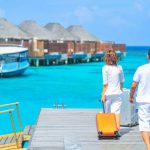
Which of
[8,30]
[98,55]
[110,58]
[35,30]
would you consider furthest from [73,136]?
[35,30]

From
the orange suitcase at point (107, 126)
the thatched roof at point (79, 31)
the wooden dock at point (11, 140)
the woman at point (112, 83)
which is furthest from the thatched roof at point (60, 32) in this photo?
the orange suitcase at point (107, 126)

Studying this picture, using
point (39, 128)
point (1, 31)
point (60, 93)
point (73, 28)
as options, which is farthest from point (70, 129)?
point (73, 28)

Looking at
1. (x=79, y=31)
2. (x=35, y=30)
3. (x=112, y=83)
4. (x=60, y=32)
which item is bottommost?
(x=79, y=31)

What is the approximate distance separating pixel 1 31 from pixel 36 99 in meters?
67.0

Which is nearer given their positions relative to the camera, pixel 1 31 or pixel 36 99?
pixel 36 99

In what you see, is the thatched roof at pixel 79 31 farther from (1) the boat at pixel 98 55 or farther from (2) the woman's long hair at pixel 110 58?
(2) the woman's long hair at pixel 110 58

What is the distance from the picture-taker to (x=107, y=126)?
814 cm

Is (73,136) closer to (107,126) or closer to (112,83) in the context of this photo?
(107,126)

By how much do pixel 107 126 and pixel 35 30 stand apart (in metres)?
101

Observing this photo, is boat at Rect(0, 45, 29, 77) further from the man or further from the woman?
the man

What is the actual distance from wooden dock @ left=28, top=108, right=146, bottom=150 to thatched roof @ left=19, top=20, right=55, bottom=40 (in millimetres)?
94634

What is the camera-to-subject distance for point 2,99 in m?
26.4

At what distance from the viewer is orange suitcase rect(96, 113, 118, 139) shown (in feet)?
26.4

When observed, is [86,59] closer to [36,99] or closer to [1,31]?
[1,31]
